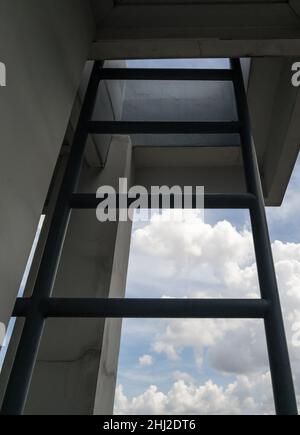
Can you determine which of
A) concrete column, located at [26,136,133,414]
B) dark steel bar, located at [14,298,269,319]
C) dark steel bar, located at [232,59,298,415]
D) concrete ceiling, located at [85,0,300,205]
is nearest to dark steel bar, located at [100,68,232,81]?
concrete ceiling, located at [85,0,300,205]

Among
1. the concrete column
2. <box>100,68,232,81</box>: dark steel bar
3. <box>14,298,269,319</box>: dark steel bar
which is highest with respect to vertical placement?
<box>100,68,232,81</box>: dark steel bar

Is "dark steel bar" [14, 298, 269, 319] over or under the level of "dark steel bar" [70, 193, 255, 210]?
under

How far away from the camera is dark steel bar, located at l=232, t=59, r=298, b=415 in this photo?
2.73ft

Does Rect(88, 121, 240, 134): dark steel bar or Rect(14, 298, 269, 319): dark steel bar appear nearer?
Rect(14, 298, 269, 319): dark steel bar

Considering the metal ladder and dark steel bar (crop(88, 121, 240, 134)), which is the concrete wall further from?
dark steel bar (crop(88, 121, 240, 134))

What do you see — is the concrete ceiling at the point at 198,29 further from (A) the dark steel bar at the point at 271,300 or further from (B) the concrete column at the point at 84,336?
(B) the concrete column at the point at 84,336

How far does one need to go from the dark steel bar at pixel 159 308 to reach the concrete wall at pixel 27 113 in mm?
149

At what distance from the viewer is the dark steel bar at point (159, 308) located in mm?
907

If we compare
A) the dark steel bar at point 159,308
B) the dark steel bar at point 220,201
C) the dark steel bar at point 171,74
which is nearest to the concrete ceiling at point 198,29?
the dark steel bar at point 171,74

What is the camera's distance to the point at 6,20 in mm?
866

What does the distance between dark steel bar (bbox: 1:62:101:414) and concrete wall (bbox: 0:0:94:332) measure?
0.09m

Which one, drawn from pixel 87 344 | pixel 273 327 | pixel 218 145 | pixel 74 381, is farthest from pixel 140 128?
pixel 218 145

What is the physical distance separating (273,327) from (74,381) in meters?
1.35
